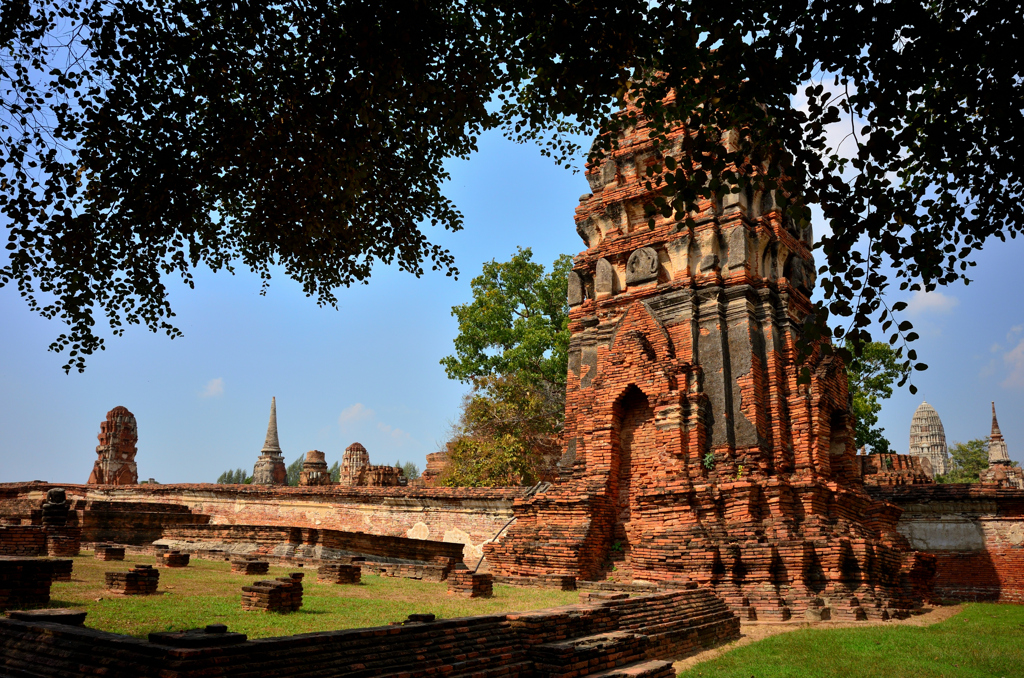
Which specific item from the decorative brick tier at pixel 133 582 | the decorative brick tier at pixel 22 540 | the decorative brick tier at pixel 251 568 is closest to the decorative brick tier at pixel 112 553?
the decorative brick tier at pixel 22 540

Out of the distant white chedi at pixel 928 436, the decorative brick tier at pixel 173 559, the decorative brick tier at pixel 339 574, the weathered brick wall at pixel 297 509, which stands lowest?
the decorative brick tier at pixel 339 574

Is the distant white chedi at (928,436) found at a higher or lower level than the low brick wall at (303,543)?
higher

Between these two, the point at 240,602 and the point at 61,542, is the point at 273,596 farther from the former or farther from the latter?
the point at 61,542

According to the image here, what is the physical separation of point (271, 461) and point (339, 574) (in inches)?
1233

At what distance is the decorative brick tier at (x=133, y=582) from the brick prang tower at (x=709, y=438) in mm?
6484

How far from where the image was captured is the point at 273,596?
7.15 m

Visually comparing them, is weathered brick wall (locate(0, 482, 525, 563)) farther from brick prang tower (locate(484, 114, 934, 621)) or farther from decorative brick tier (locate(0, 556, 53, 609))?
decorative brick tier (locate(0, 556, 53, 609))

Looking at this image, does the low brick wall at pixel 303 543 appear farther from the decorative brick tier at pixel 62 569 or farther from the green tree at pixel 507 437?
the green tree at pixel 507 437

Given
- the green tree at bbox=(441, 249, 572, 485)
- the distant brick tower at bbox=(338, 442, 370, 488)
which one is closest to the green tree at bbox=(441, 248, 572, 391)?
the green tree at bbox=(441, 249, 572, 485)

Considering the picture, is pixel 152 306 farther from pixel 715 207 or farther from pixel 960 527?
pixel 960 527

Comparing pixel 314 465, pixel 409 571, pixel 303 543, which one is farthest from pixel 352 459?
pixel 409 571

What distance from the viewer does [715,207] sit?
47.2ft

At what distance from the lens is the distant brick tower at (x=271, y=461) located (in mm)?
39031

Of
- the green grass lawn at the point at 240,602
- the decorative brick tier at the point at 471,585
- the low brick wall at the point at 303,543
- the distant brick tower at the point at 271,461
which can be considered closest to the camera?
the green grass lawn at the point at 240,602
